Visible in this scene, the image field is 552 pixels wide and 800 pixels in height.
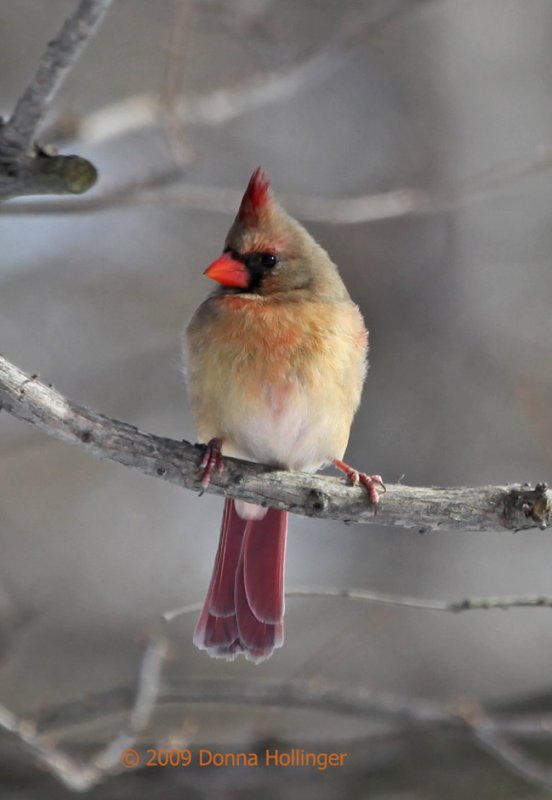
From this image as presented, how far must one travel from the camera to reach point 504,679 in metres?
4.70

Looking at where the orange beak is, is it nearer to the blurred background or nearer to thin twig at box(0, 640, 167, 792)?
the blurred background

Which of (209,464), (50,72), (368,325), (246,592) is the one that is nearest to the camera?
(50,72)

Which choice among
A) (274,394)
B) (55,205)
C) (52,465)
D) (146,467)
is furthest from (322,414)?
(52,465)

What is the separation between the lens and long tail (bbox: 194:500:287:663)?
3172 millimetres

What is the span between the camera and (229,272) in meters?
3.14

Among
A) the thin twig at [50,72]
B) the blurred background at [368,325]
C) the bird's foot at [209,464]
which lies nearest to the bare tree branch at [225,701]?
the blurred background at [368,325]

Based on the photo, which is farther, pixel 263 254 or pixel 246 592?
pixel 246 592

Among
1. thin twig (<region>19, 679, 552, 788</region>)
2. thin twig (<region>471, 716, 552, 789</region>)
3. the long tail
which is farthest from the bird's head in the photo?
thin twig (<region>471, 716, 552, 789</region>)

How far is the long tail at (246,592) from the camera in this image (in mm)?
3172

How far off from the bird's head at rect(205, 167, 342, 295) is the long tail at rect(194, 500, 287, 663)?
0.76 m

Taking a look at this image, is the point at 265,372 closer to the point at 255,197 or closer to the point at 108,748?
the point at 255,197

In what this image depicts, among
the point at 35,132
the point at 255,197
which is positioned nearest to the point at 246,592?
the point at 255,197

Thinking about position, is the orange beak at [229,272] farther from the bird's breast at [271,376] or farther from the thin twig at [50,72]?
the thin twig at [50,72]

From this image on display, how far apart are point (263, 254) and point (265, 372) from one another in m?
0.43
